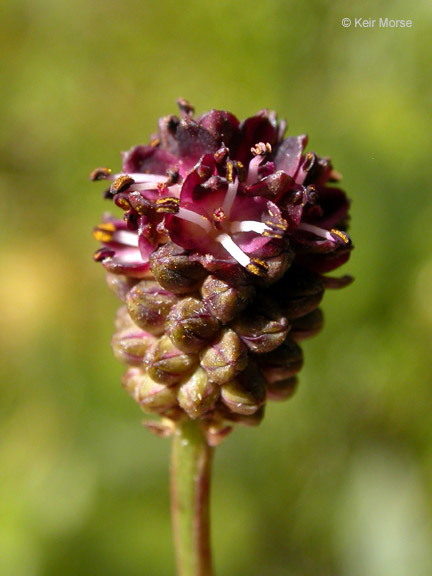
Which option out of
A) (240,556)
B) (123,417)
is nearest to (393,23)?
(123,417)

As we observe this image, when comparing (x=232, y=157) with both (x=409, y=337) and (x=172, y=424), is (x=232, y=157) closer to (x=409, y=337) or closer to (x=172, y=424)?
(x=172, y=424)

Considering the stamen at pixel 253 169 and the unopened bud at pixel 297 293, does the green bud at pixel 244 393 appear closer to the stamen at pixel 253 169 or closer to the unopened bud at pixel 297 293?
the unopened bud at pixel 297 293

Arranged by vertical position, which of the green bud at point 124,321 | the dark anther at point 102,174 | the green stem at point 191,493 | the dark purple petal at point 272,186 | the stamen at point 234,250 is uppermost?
the dark anther at point 102,174

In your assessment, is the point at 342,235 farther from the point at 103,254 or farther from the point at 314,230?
the point at 103,254

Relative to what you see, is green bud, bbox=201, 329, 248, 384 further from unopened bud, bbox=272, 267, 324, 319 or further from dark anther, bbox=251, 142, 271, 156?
dark anther, bbox=251, 142, 271, 156

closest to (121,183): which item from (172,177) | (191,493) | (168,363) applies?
(172,177)

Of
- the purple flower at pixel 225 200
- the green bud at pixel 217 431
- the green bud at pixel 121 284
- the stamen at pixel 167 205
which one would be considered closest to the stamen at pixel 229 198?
the purple flower at pixel 225 200

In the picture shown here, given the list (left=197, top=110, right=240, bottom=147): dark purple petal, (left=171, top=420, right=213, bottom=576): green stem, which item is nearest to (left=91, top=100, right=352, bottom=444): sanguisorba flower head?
(left=197, top=110, right=240, bottom=147): dark purple petal
